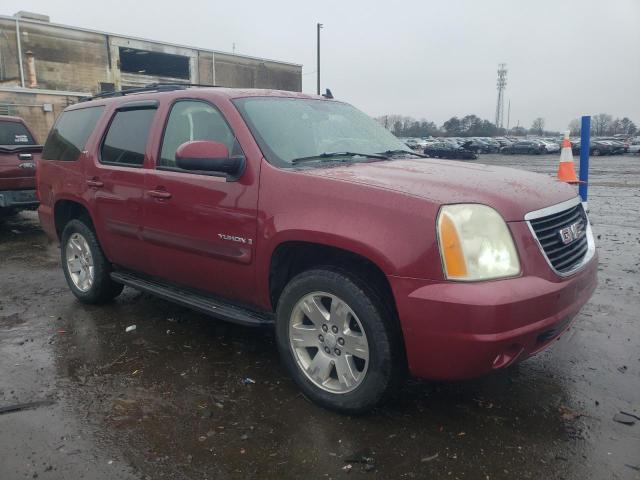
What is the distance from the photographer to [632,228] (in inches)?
313

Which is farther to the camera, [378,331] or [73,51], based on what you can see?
[73,51]

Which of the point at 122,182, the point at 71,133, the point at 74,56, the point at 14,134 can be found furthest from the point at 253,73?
the point at 122,182

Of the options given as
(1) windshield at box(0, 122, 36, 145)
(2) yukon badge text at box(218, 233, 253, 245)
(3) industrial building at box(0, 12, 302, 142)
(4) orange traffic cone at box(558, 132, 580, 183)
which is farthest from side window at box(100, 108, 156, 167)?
(3) industrial building at box(0, 12, 302, 142)

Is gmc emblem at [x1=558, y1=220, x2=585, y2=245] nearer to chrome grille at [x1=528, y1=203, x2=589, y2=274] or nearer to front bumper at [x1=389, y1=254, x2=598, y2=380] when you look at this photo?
chrome grille at [x1=528, y1=203, x2=589, y2=274]

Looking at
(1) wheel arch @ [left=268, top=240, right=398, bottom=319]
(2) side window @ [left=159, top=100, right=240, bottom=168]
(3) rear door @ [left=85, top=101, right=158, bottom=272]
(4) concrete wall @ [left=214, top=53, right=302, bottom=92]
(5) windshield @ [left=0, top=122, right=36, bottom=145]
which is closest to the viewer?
(1) wheel arch @ [left=268, top=240, right=398, bottom=319]

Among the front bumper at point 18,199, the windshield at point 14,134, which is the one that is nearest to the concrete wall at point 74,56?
the windshield at point 14,134

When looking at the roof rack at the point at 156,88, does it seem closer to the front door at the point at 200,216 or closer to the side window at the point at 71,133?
the side window at the point at 71,133

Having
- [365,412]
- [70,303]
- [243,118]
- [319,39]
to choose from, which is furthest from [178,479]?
[319,39]

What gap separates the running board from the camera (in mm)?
3375

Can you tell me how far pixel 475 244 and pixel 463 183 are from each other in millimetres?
447

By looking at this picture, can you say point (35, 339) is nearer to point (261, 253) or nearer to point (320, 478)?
point (261, 253)

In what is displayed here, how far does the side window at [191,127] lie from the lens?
364 centimetres

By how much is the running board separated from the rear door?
0.12 m

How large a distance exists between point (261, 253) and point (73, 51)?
136ft
